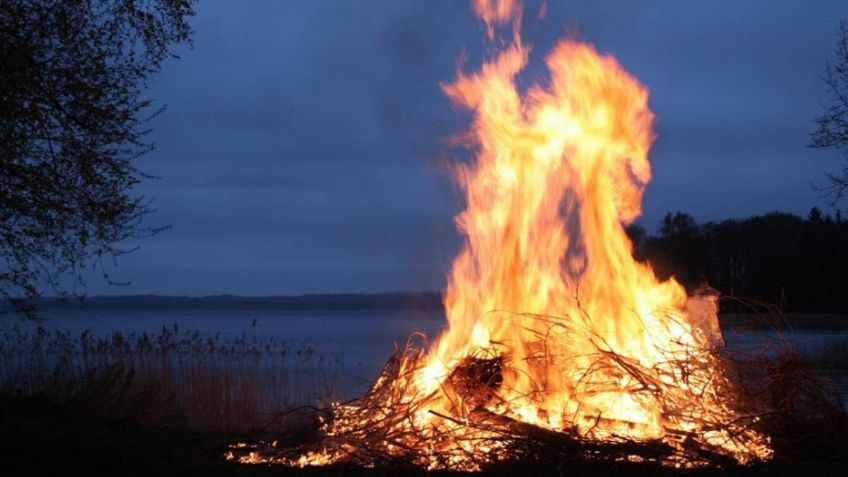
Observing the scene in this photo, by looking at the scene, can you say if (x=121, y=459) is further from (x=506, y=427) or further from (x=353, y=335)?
(x=353, y=335)

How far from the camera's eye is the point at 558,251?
9844 mm

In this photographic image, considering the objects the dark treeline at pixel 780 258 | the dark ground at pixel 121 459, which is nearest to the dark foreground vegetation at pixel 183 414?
the dark ground at pixel 121 459

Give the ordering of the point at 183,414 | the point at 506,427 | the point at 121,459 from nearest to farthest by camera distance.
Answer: the point at 121,459 < the point at 506,427 < the point at 183,414

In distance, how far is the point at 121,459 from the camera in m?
7.28

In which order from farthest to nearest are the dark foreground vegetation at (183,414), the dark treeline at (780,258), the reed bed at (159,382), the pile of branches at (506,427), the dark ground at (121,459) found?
the dark treeline at (780,258) → the reed bed at (159,382) → the pile of branches at (506,427) → the dark foreground vegetation at (183,414) → the dark ground at (121,459)

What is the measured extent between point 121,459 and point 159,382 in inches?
206

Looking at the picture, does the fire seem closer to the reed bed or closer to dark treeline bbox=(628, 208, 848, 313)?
the reed bed

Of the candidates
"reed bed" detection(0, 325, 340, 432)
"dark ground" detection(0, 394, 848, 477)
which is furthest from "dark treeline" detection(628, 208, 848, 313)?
"dark ground" detection(0, 394, 848, 477)

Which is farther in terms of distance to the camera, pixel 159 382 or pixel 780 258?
pixel 780 258

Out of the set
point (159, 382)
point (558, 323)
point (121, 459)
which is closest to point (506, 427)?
point (558, 323)

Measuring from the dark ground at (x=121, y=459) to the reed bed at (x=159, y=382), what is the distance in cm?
165

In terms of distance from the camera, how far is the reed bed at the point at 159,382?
10.6 metres

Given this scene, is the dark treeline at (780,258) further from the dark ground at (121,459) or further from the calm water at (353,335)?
the dark ground at (121,459)

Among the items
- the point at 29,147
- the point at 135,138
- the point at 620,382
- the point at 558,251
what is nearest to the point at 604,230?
the point at 558,251
